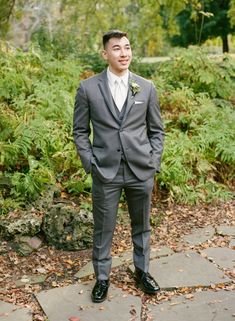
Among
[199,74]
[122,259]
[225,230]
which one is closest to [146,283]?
[122,259]

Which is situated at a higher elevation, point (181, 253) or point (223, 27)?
point (223, 27)

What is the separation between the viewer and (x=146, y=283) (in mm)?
3734

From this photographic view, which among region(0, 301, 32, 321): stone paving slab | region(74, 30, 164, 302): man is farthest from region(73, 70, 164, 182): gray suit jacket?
region(0, 301, 32, 321): stone paving slab

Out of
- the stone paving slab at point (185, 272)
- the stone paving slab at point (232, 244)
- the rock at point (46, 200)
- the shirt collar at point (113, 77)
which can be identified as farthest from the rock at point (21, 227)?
the stone paving slab at point (232, 244)

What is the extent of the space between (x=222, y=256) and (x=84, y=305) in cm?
150

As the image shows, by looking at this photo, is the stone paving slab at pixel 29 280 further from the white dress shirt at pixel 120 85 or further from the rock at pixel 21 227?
the white dress shirt at pixel 120 85

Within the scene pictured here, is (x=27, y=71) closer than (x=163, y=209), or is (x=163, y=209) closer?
(x=163, y=209)

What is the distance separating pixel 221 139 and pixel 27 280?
3.59m

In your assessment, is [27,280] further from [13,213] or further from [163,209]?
[163,209]

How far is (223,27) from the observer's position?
53.3ft

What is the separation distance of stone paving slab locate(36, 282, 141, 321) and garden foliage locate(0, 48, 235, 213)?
1.51 meters

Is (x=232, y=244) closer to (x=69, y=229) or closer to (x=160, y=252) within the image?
(x=160, y=252)

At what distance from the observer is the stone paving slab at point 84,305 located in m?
3.43

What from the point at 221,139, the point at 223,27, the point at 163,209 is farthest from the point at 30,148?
the point at 223,27
